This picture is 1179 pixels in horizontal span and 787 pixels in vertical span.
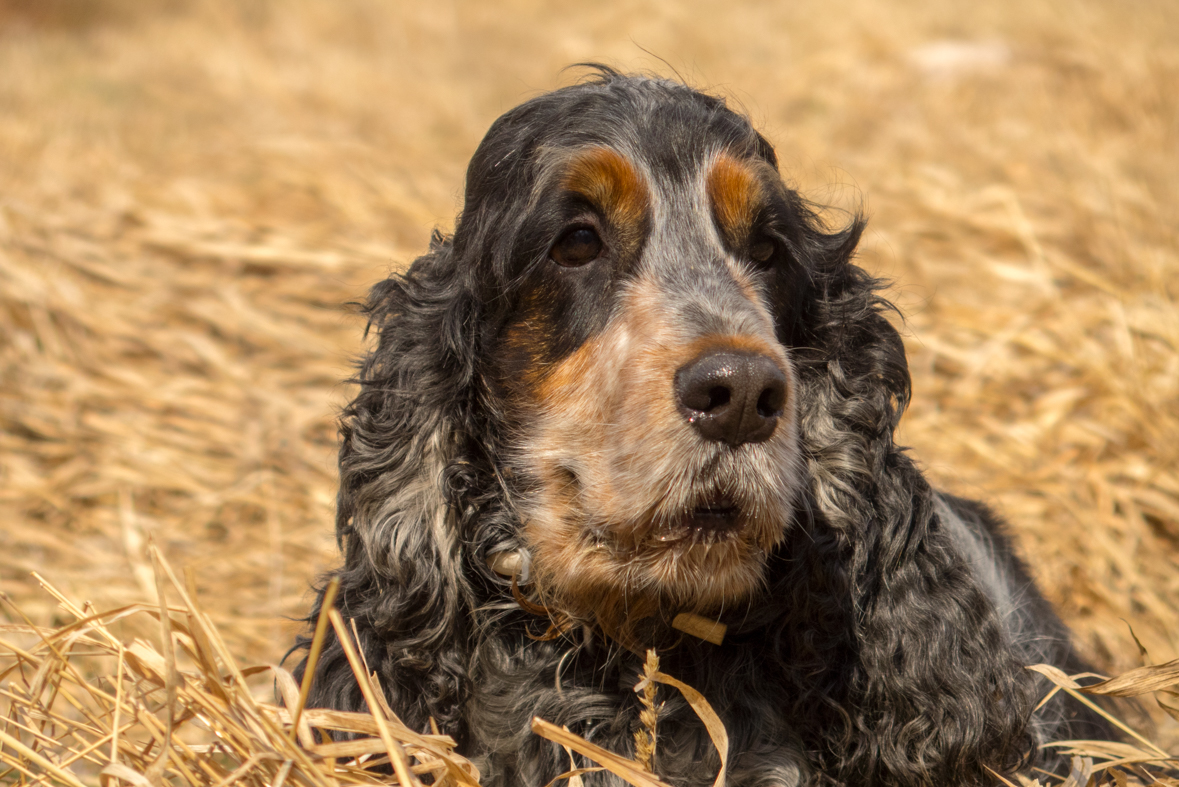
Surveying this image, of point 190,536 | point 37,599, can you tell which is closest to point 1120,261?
point 190,536

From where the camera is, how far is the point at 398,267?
10.2ft

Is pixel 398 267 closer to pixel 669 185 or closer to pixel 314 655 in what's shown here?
pixel 669 185

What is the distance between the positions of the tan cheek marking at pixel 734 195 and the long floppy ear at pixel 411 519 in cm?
66

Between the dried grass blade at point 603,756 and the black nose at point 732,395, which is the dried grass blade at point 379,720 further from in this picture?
the black nose at point 732,395

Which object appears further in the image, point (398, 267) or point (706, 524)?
point (398, 267)

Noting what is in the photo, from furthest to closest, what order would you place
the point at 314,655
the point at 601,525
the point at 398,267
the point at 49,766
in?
the point at 398,267 < the point at 601,525 < the point at 49,766 < the point at 314,655

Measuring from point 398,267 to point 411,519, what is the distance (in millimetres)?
874

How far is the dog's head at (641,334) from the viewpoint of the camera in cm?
218

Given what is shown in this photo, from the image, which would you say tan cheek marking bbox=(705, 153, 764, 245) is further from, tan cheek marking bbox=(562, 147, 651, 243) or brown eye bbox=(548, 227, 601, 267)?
brown eye bbox=(548, 227, 601, 267)

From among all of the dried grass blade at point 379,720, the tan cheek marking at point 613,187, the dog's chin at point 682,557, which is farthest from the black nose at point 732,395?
the dried grass blade at point 379,720

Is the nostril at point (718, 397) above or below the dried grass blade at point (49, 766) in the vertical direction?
above

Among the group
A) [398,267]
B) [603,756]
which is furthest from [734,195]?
[603,756]

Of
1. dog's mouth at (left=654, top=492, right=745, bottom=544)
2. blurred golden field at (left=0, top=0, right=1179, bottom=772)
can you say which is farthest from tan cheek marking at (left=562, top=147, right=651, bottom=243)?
blurred golden field at (left=0, top=0, right=1179, bottom=772)

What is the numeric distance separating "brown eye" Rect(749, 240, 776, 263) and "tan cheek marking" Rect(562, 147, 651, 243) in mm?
322
